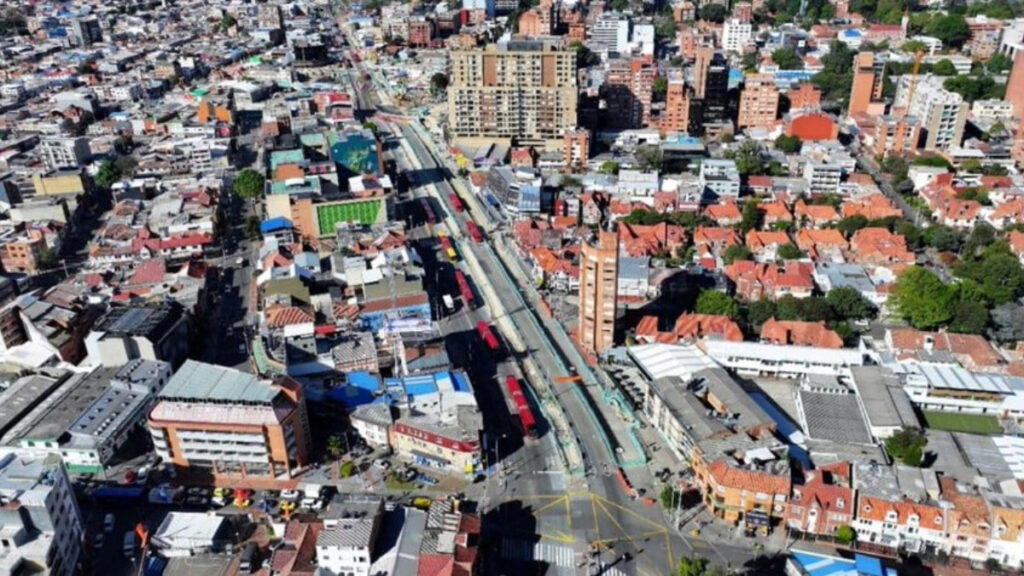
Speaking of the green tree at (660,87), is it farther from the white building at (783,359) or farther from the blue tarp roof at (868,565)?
the blue tarp roof at (868,565)

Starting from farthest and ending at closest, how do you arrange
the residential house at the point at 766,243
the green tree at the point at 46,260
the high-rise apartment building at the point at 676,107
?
the high-rise apartment building at the point at 676,107 → the green tree at the point at 46,260 → the residential house at the point at 766,243

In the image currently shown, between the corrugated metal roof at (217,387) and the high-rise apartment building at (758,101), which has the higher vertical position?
the high-rise apartment building at (758,101)

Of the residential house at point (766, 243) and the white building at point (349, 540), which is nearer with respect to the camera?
the white building at point (349, 540)

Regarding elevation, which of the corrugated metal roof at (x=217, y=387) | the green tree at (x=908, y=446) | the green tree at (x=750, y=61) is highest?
the green tree at (x=750, y=61)

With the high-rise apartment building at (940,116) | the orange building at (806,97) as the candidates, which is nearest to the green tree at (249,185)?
the orange building at (806,97)

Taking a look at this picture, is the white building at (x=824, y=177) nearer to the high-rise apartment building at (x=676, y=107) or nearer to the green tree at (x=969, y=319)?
the high-rise apartment building at (x=676, y=107)

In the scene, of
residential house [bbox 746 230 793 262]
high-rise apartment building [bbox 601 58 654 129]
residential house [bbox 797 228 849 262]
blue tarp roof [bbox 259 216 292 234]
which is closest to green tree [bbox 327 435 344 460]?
blue tarp roof [bbox 259 216 292 234]

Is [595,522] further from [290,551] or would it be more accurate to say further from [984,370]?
[984,370]

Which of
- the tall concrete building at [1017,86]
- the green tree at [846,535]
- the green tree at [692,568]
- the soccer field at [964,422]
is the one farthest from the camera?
the tall concrete building at [1017,86]
